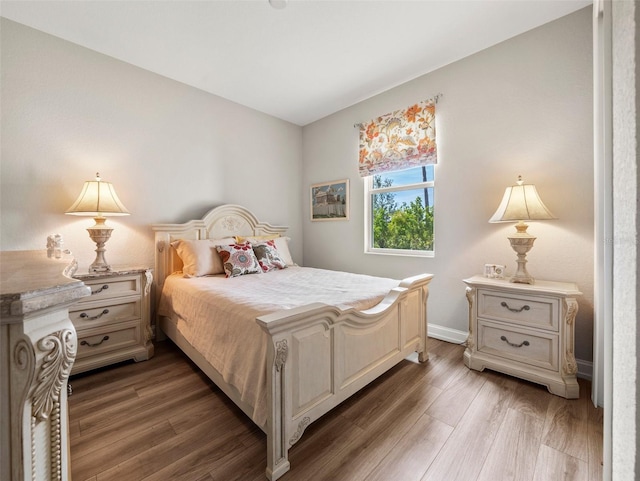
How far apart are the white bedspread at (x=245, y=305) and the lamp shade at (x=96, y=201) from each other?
0.77 m

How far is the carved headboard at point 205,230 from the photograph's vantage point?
2691 mm

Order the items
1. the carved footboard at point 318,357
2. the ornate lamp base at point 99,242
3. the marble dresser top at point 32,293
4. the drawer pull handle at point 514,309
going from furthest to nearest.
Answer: the ornate lamp base at point 99,242, the drawer pull handle at point 514,309, the carved footboard at point 318,357, the marble dresser top at point 32,293

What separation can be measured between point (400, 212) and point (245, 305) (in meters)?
2.14

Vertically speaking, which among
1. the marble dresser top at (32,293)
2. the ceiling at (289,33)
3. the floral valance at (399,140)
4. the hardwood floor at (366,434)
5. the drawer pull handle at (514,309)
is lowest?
the hardwood floor at (366,434)

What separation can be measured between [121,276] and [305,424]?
1852mm

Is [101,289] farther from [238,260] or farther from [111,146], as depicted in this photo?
[111,146]

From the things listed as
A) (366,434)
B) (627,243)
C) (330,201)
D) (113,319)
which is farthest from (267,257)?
(627,243)

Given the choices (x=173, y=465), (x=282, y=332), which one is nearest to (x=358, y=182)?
Answer: (x=282, y=332)

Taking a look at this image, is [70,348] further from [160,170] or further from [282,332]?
[160,170]

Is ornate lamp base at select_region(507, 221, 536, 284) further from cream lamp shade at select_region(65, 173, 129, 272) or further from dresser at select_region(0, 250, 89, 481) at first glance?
cream lamp shade at select_region(65, 173, 129, 272)

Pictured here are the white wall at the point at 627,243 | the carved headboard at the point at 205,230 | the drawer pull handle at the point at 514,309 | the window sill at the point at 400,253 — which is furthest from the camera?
the window sill at the point at 400,253

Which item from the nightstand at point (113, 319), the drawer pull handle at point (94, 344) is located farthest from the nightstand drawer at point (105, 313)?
the drawer pull handle at point (94, 344)

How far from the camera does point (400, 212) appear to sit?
121 inches

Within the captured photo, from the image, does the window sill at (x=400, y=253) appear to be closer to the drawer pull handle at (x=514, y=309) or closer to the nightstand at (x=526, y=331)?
the nightstand at (x=526, y=331)
